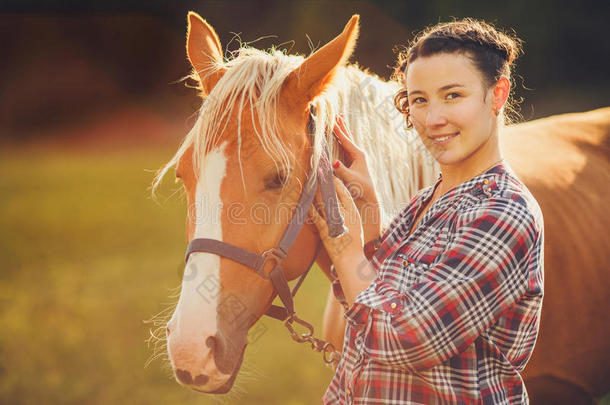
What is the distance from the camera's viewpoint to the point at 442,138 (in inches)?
58.1

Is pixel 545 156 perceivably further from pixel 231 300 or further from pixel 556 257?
pixel 231 300

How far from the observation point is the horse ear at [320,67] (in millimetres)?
1718

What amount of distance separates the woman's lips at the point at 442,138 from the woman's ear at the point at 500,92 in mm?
150

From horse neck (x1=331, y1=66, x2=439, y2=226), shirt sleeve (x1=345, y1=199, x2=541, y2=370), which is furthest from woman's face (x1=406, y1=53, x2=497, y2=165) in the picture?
horse neck (x1=331, y1=66, x2=439, y2=226)

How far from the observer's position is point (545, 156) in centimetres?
282

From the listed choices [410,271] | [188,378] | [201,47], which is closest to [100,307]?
[201,47]

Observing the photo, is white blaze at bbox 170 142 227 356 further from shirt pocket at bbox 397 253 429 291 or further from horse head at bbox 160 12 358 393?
shirt pocket at bbox 397 253 429 291

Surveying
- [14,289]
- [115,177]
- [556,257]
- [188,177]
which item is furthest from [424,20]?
[188,177]

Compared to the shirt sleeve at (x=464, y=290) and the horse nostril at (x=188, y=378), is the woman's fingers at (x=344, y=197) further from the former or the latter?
the horse nostril at (x=188, y=378)

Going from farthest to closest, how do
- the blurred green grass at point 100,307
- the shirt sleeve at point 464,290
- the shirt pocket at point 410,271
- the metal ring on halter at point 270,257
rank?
the blurred green grass at point 100,307, the metal ring on halter at point 270,257, the shirt pocket at point 410,271, the shirt sleeve at point 464,290

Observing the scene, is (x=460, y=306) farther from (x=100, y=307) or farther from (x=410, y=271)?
(x=100, y=307)

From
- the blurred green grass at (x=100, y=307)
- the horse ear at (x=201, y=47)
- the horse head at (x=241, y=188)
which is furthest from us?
the blurred green grass at (x=100, y=307)

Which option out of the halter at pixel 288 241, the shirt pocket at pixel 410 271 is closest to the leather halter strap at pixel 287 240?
the halter at pixel 288 241

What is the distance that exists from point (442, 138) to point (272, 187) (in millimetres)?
596
